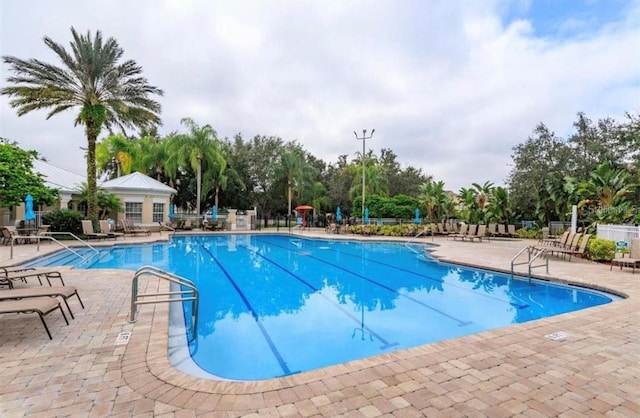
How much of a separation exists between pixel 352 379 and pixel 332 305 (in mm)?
4372

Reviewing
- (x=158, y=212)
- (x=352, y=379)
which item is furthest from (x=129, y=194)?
(x=352, y=379)

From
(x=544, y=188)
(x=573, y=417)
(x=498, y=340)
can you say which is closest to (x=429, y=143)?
(x=544, y=188)

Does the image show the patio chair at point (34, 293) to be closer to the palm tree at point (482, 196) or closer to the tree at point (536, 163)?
the tree at point (536, 163)

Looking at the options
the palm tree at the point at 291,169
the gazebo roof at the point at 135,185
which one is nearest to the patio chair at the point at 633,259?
the gazebo roof at the point at 135,185

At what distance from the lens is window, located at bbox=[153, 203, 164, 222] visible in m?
25.0

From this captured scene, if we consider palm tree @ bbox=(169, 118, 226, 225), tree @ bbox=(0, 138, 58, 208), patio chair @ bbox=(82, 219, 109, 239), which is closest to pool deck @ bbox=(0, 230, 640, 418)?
tree @ bbox=(0, 138, 58, 208)

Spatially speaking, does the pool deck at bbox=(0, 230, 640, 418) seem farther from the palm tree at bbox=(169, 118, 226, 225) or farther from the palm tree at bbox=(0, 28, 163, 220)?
the palm tree at bbox=(169, 118, 226, 225)

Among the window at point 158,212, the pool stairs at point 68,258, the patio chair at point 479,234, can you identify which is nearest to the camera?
the pool stairs at point 68,258

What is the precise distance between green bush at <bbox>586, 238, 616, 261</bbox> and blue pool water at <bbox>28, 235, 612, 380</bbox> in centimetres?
434

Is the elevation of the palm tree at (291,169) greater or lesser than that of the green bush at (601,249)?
greater

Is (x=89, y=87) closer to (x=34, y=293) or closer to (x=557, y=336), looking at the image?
(x=34, y=293)

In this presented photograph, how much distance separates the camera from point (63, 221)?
17.8m

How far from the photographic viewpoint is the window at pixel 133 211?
23.9m

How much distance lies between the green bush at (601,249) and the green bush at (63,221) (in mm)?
22493
